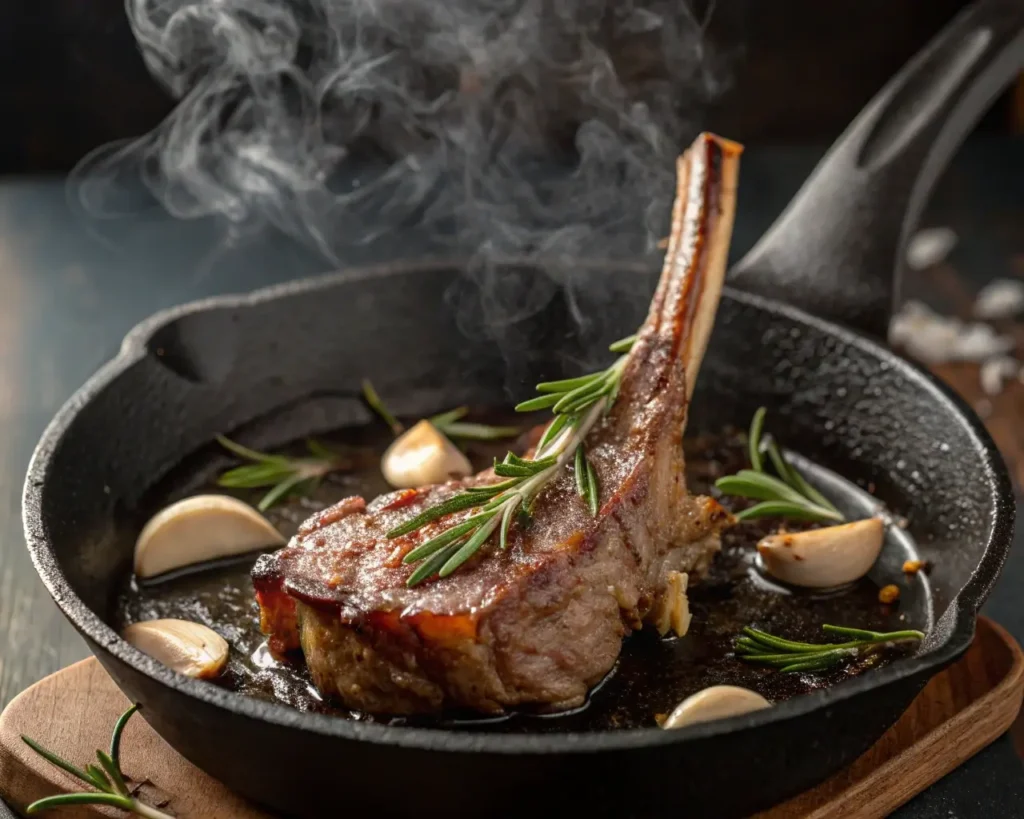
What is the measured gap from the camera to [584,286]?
306cm

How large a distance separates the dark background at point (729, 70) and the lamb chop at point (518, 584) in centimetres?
280

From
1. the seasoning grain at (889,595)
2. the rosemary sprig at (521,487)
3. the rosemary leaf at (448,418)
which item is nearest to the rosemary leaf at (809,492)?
the seasoning grain at (889,595)

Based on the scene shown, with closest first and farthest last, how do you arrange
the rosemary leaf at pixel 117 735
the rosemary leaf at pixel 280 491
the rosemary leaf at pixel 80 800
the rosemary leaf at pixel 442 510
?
1. the rosemary leaf at pixel 80 800
2. the rosemary leaf at pixel 117 735
3. the rosemary leaf at pixel 442 510
4. the rosemary leaf at pixel 280 491

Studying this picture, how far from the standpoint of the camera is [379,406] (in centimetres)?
294

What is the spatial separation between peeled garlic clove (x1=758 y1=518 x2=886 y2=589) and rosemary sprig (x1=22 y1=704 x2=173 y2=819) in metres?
1.16

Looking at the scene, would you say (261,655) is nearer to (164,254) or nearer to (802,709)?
(802,709)

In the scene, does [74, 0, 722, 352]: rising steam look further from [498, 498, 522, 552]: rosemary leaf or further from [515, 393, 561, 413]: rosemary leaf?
[498, 498, 522, 552]: rosemary leaf

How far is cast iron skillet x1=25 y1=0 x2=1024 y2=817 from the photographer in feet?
5.36

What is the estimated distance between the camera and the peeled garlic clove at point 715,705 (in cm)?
192

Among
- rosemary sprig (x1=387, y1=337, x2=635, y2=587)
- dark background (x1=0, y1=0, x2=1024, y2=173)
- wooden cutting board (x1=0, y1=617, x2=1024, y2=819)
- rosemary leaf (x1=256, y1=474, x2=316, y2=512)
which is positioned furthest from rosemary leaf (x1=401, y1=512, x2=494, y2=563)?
dark background (x1=0, y1=0, x2=1024, y2=173)

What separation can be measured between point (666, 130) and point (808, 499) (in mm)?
1874

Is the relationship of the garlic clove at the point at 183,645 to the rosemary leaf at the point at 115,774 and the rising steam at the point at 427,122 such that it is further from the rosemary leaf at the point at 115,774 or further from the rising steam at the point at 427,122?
the rising steam at the point at 427,122

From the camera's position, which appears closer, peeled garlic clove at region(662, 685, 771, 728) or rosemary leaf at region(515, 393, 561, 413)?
peeled garlic clove at region(662, 685, 771, 728)

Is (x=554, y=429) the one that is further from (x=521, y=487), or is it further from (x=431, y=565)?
(x=431, y=565)
